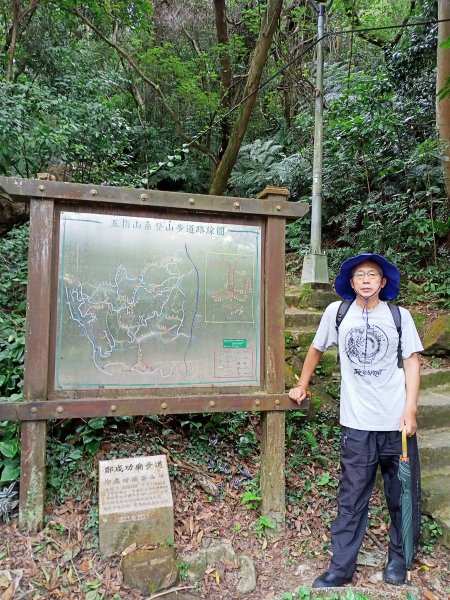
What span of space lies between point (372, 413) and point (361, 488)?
460mm

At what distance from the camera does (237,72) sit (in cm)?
1106

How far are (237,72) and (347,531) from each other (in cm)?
1117

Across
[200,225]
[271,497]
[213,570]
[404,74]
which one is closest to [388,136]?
[404,74]

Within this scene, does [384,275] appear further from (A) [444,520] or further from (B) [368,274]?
(A) [444,520]

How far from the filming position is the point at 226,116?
30.1 feet

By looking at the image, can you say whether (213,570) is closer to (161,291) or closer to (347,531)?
(347,531)

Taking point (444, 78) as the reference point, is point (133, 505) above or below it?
below

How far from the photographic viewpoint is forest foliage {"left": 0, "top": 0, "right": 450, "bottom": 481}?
17.9 feet

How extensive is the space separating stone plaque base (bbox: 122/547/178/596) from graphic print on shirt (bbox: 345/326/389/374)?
163cm

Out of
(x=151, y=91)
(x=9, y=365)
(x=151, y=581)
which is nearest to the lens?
(x=151, y=581)

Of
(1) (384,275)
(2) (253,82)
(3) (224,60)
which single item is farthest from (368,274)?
(3) (224,60)

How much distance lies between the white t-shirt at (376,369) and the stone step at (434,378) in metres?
2.24

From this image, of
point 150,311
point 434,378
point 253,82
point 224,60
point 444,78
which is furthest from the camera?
point 224,60

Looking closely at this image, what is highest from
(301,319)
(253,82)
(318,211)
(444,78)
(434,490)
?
(253,82)
